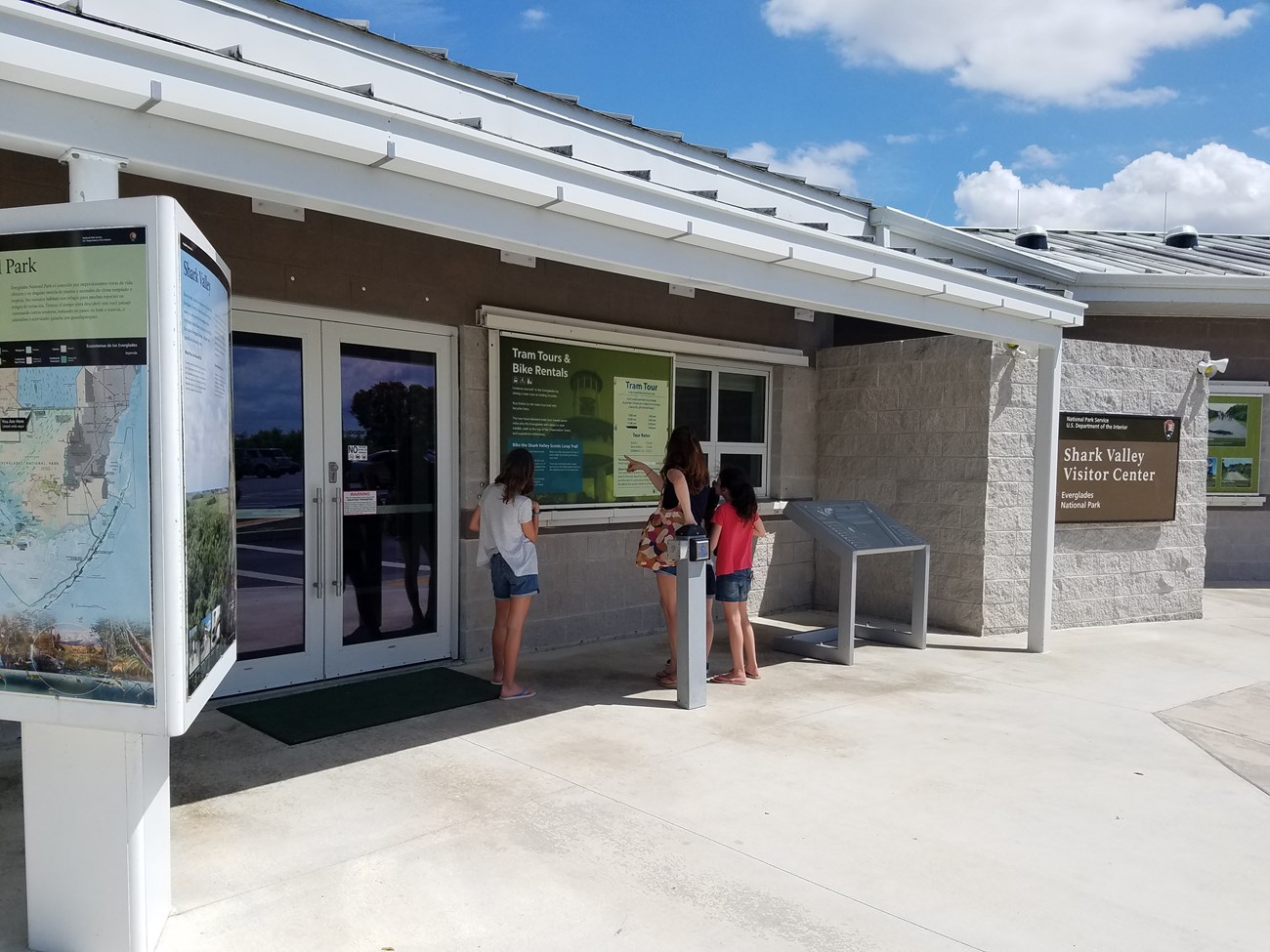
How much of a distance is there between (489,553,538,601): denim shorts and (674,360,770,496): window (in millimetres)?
2911

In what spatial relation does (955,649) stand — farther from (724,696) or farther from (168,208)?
(168,208)

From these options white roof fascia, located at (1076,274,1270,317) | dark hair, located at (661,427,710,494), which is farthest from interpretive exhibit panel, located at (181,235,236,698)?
→ white roof fascia, located at (1076,274,1270,317)

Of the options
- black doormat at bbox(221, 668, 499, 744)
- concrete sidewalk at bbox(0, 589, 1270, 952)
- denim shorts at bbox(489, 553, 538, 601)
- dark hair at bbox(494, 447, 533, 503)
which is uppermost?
dark hair at bbox(494, 447, 533, 503)

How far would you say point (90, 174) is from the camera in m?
2.88

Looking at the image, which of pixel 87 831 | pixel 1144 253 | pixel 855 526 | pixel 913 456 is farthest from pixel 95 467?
pixel 1144 253

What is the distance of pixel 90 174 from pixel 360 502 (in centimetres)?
343

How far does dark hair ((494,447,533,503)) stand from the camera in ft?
18.3

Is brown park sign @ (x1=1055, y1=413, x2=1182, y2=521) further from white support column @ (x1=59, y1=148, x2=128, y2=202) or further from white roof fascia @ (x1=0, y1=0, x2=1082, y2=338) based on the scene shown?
white support column @ (x1=59, y1=148, x2=128, y2=202)

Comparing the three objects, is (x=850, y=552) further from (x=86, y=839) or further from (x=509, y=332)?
(x=86, y=839)

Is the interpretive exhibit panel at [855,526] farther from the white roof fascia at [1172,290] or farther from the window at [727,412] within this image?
the white roof fascia at [1172,290]

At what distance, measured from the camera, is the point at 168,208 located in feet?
8.48

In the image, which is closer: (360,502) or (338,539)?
(338,539)

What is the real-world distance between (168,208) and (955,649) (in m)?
6.82

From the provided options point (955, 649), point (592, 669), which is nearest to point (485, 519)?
point (592, 669)
